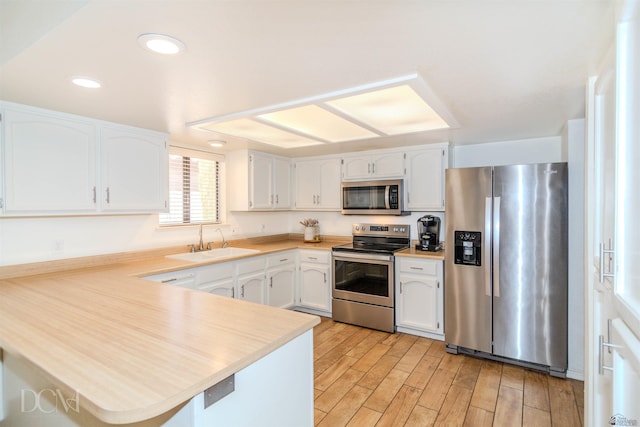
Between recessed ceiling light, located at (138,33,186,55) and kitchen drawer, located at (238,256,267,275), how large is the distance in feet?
7.40

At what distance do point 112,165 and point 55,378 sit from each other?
2.06 metres

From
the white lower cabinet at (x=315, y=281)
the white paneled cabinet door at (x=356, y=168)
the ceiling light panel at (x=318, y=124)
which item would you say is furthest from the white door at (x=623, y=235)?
the white lower cabinet at (x=315, y=281)

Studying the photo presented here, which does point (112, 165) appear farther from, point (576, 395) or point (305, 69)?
point (576, 395)

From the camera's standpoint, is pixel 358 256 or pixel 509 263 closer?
pixel 509 263

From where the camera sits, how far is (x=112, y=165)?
101 inches

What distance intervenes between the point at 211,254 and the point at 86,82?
2.14 meters

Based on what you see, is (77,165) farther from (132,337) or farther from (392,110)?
(392,110)

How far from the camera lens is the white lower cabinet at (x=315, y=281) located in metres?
3.85

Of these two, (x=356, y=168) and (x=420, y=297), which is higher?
(x=356, y=168)

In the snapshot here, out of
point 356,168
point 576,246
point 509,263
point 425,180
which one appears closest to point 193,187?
point 356,168

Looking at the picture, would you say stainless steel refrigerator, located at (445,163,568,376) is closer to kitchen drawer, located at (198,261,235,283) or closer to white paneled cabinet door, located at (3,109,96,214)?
kitchen drawer, located at (198,261,235,283)

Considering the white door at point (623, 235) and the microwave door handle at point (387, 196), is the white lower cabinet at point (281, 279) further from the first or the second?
the white door at point (623, 235)

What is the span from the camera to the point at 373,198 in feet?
12.3

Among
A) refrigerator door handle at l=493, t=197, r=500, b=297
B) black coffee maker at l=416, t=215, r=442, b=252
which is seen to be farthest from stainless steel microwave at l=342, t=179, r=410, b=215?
refrigerator door handle at l=493, t=197, r=500, b=297
